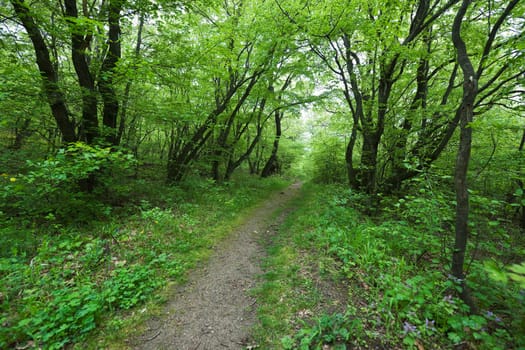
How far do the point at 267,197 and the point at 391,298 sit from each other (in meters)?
8.42

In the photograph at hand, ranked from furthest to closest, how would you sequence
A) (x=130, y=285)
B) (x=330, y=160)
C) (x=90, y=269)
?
(x=330, y=160), (x=90, y=269), (x=130, y=285)

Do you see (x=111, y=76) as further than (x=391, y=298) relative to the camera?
Yes

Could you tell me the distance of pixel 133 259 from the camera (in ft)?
13.3

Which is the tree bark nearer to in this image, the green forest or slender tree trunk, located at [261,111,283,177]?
the green forest

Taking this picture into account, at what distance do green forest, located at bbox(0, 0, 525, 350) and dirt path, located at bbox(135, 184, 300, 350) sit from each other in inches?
9.4

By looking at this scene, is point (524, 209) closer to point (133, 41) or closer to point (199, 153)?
point (199, 153)

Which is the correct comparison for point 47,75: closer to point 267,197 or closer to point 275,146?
point 267,197

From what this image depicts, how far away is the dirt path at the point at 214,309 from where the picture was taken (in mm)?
2523

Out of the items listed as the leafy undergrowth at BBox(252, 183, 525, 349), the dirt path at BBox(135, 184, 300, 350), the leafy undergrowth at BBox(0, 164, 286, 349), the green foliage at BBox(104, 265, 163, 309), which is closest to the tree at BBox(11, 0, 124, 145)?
the leafy undergrowth at BBox(0, 164, 286, 349)

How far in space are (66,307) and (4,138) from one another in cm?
1253

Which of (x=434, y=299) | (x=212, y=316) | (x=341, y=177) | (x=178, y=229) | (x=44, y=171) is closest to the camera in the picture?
(x=434, y=299)

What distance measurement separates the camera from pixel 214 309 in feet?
10.0

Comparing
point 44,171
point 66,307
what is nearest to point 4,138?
point 44,171

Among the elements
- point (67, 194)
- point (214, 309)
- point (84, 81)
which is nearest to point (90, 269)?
point (214, 309)
